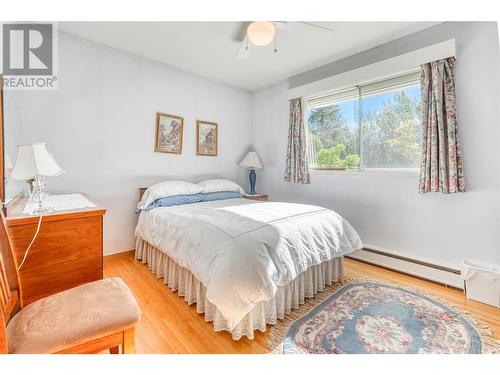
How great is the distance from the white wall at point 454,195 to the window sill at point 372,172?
4cm

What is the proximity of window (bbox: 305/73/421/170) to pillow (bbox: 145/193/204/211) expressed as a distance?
1752 millimetres

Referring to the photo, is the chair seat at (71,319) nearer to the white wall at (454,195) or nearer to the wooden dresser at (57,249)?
the wooden dresser at (57,249)

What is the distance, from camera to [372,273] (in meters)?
2.55

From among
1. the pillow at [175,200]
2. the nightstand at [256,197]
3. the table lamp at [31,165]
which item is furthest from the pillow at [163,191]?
the table lamp at [31,165]

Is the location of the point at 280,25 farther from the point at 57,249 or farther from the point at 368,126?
the point at 57,249

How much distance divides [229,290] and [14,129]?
2.30 m

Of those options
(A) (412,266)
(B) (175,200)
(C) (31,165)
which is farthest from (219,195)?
(A) (412,266)

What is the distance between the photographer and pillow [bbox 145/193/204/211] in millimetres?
2709

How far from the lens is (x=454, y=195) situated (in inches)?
88.2

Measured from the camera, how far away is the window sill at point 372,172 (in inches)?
99.9

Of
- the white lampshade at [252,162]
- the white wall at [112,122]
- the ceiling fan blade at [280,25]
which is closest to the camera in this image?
the ceiling fan blade at [280,25]

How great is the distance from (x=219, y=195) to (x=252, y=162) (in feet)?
3.03

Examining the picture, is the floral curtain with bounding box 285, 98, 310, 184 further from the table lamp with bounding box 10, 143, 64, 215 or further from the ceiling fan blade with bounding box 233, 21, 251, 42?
the table lamp with bounding box 10, 143, 64, 215
